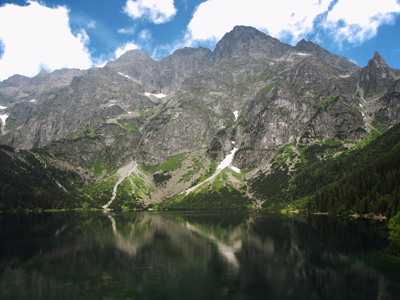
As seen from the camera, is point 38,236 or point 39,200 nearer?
point 38,236

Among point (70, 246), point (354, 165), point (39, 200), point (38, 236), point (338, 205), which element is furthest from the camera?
point (39, 200)

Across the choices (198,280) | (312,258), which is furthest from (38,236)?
(312,258)

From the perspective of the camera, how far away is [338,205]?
399ft

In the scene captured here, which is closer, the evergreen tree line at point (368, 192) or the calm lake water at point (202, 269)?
the calm lake water at point (202, 269)

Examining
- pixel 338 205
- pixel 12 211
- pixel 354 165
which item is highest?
pixel 354 165

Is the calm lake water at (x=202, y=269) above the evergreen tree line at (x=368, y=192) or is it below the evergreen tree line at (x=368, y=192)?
below

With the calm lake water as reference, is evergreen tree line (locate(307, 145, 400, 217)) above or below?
above

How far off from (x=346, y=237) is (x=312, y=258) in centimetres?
2204

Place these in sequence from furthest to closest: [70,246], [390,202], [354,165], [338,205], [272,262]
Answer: [354,165] → [338,205] → [390,202] → [70,246] → [272,262]

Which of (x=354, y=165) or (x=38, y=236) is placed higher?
(x=354, y=165)

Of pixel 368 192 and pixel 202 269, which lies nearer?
pixel 202 269

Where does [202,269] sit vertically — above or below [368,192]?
below

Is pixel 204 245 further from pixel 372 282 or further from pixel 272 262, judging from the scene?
pixel 372 282

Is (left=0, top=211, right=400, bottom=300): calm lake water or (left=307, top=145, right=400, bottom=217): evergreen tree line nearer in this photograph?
(left=0, top=211, right=400, bottom=300): calm lake water
